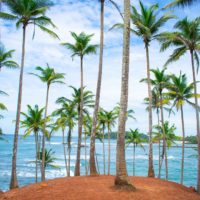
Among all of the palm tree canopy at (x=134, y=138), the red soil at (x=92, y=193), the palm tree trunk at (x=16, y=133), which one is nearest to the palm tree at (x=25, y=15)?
the palm tree trunk at (x=16, y=133)

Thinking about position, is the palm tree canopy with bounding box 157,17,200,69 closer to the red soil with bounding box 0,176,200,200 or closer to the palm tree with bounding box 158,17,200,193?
the palm tree with bounding box 158,17,200,193

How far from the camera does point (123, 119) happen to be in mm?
11641

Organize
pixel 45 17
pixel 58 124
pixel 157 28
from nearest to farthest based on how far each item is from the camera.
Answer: pixel 45 17 < pixel 157 28 < pixel 58 124

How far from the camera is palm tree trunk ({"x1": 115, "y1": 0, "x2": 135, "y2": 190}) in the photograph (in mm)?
11234

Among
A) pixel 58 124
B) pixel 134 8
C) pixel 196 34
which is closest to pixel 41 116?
pixel 58 124

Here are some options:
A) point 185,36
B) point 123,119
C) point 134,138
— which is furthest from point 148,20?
point 134,138

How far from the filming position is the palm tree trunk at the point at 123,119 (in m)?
11.2

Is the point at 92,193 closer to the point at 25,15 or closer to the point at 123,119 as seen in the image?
the point at 123,119

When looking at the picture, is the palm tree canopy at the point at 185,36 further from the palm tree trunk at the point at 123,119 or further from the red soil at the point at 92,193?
the red soil at the point at 92,193

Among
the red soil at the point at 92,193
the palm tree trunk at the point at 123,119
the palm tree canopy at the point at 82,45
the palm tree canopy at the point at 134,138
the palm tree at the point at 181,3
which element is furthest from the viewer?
the palm tree canopy at the point at 134,138

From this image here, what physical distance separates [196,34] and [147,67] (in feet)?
14.2

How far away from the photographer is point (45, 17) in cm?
1881

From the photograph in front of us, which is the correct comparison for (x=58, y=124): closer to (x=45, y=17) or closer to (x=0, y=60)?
(x=0, y=60)

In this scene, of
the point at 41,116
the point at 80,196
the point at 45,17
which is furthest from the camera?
the point at 41,116
